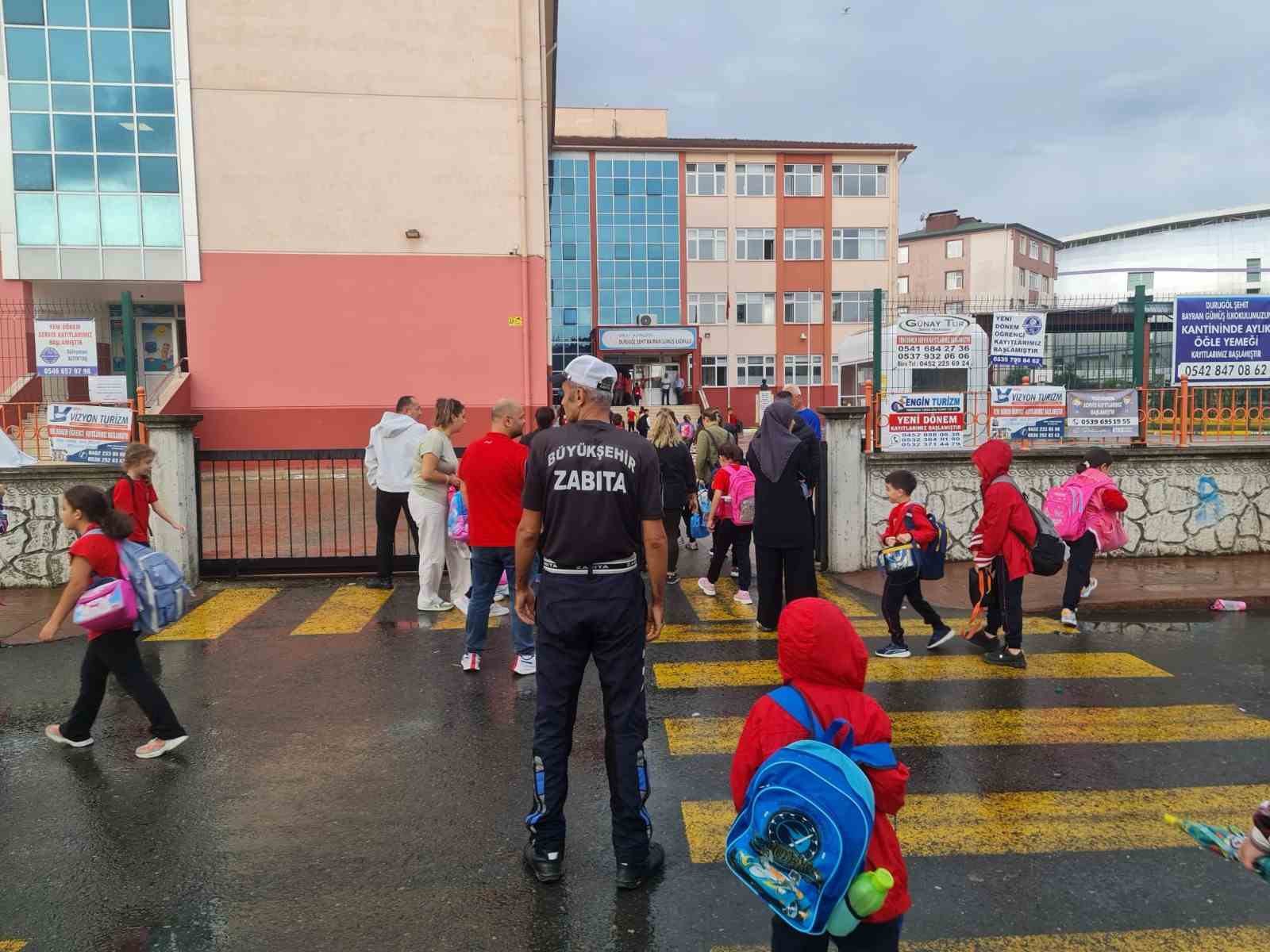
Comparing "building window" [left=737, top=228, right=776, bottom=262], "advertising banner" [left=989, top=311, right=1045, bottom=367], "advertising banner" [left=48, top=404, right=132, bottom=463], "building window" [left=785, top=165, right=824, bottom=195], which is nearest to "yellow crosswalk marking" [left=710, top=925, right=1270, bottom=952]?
"advertising banner" [left=989, top=311, right=1045, bottom=367]

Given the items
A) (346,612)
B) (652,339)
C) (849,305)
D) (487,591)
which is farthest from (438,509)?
(849,305)

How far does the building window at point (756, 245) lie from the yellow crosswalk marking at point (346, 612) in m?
42.0

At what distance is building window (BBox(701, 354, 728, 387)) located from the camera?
4825 centimetres

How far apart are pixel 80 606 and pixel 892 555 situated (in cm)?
533

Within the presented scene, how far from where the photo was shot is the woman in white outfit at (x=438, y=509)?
25.3 feet

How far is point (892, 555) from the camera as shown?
6.60 metres

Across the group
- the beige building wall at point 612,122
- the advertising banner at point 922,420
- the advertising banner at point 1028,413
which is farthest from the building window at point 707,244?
the advertising banner at point 922,420

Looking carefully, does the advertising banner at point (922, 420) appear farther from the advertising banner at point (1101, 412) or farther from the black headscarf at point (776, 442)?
the black headscarf at point (776, 442)

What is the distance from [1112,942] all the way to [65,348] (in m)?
11.3

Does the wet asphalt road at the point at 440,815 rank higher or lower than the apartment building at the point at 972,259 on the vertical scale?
lower

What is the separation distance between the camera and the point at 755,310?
48.3 metres

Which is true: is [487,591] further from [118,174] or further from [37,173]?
[37,173]

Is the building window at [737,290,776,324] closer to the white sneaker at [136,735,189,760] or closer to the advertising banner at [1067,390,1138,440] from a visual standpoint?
the advertising banner at [1067,390,1138,440]

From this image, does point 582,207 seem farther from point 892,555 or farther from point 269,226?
point 892,555
